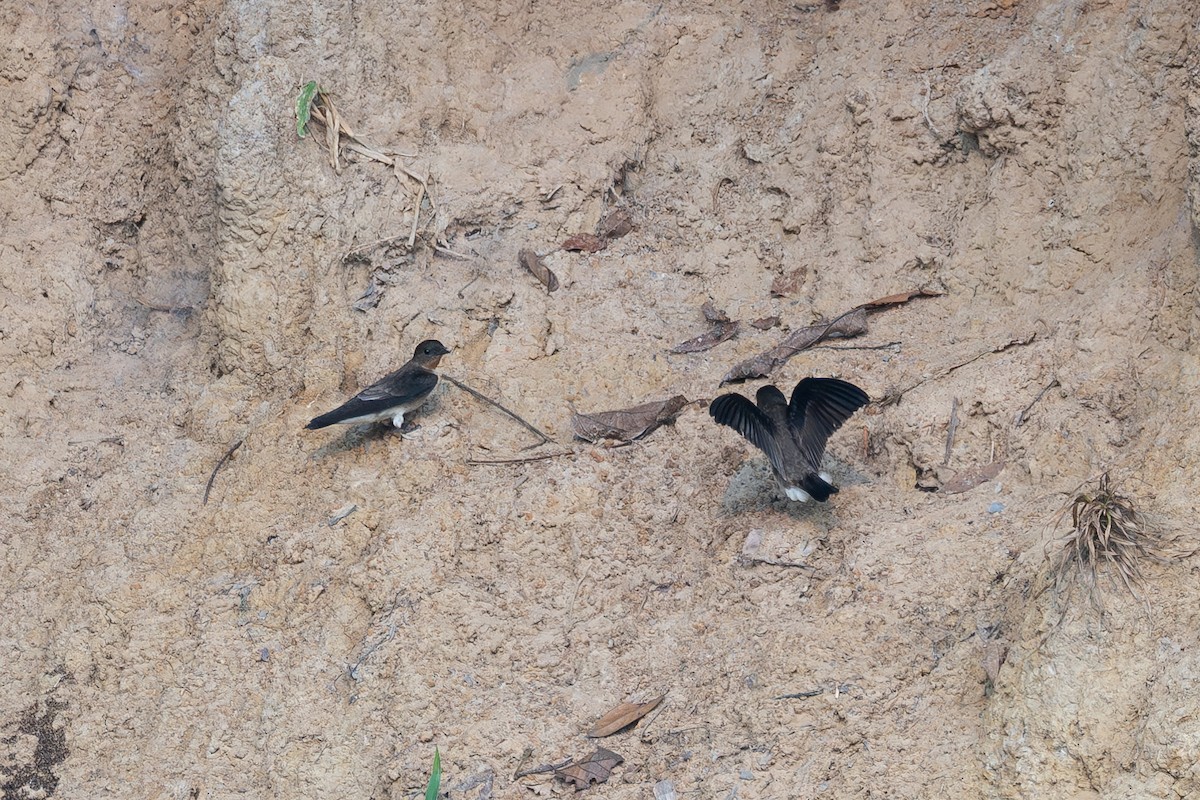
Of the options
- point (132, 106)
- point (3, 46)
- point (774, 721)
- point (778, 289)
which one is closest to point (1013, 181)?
point (778, 289)

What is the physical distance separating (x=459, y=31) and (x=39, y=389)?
297 cm

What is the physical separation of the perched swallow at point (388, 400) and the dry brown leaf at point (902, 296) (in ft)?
7.07

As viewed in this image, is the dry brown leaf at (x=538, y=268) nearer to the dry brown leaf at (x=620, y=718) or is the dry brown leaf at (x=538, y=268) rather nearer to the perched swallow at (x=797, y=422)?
the perched swallow at (x=797, y=422)

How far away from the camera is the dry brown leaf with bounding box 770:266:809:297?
7.14m

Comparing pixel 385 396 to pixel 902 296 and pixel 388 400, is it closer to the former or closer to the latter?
pixel 388 400

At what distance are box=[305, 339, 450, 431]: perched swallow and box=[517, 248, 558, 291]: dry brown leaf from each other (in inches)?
31.7

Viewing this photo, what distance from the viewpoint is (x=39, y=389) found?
7.66 meters

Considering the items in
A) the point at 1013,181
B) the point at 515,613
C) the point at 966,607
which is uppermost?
the point at 1013,181

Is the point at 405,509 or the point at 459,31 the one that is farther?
the point at 459,31

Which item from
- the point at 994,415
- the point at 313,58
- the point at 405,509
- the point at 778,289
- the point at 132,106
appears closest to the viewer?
the point at 994,415

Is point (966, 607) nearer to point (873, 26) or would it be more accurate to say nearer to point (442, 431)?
point (442, 431)

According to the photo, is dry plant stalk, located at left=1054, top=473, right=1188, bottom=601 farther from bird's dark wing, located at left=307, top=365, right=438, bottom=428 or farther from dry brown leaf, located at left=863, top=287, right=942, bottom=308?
bird's dark wing, located at left=307, top=365, right=438, bottom=428

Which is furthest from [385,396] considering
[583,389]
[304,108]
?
[304,108]

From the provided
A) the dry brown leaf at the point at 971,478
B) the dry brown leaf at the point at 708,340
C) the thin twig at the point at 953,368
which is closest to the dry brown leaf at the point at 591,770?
the dry brown leaf at the point at 971,478
